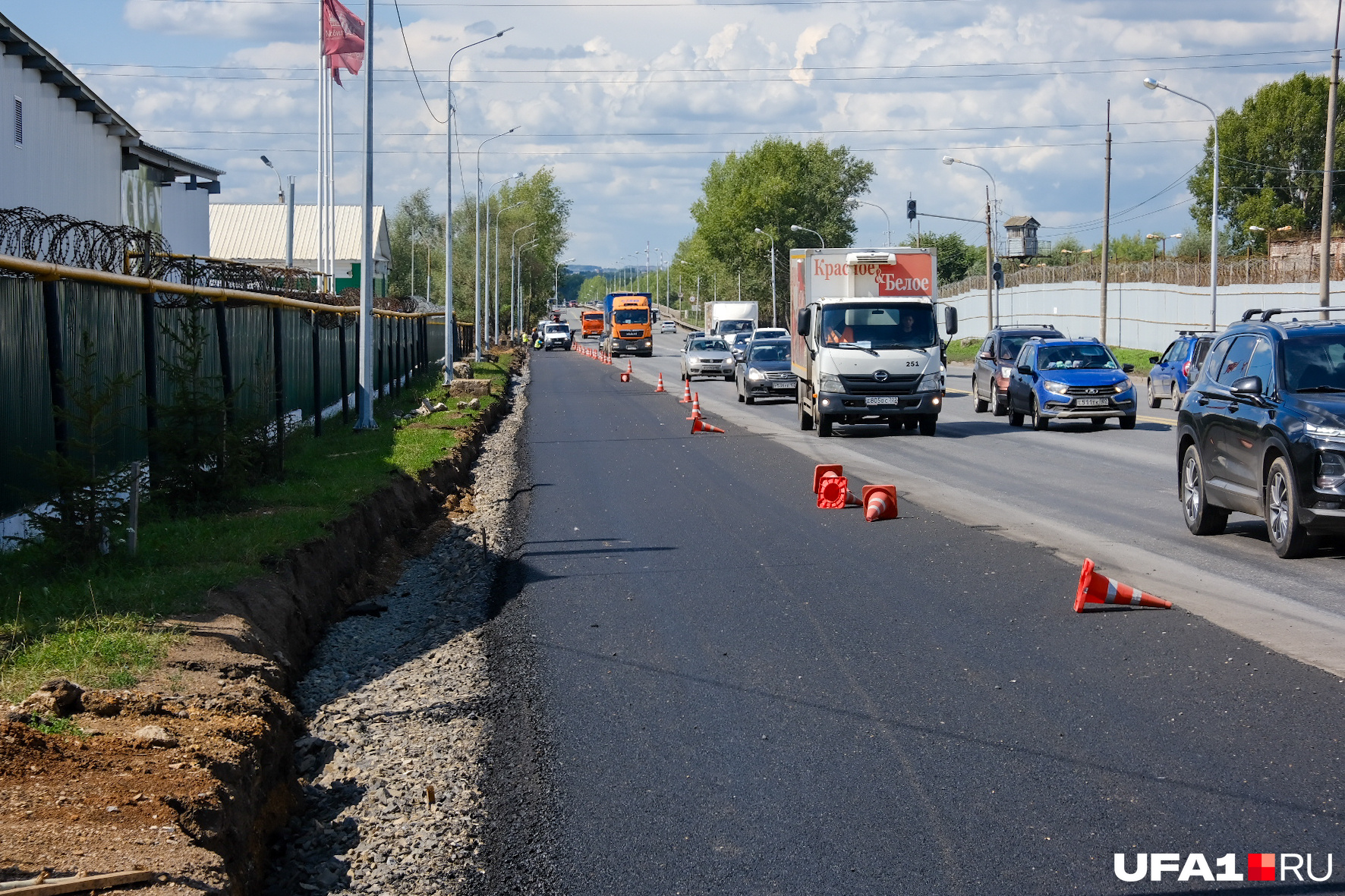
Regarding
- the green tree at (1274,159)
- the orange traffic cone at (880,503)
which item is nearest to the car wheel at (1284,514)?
the orange traffic cone at (880,503)

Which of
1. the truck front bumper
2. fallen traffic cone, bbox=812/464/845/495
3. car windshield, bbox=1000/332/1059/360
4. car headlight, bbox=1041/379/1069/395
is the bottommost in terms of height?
fallen traffic cone, bbox=812/464/845/495

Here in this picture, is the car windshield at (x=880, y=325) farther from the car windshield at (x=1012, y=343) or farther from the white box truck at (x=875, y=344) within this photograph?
the car windshield at (x=1012, y=343)

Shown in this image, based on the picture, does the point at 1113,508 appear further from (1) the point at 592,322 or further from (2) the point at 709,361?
(1) the point at 592,322

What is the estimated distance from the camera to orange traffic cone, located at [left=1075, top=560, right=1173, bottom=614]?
9055 millimetres

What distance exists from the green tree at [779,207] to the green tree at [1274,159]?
1934 inches

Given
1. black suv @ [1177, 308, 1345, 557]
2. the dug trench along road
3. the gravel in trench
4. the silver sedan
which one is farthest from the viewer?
the silver sedan

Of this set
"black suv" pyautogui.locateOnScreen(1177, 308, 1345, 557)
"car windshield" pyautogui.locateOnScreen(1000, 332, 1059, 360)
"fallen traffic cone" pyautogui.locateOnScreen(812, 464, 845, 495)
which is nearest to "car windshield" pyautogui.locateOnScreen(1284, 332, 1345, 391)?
"black suv" pyautogui.locateOnScreen(1177, 308, 1345, 557)

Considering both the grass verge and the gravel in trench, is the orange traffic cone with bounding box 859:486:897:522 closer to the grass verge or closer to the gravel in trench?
the gravel in trench

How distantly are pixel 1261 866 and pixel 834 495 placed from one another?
10031mm

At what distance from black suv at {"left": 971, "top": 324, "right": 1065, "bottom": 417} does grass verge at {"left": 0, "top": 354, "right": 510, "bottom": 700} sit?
17.3 m

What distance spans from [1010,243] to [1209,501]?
118 meters

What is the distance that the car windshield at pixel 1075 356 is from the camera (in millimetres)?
26547

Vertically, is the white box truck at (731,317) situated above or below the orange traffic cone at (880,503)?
above

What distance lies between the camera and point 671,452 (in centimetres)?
2192
